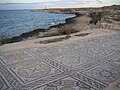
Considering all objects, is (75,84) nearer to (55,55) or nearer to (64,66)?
(64,66)

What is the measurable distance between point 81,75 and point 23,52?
1.91m

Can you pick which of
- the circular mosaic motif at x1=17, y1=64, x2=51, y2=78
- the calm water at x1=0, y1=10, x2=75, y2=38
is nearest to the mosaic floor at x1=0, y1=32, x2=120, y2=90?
the circular mosaic motif at x1=17, y1=64, x2=51, y2=78

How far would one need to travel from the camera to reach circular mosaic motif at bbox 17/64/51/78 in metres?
2.88

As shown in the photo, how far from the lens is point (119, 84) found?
2.30 m

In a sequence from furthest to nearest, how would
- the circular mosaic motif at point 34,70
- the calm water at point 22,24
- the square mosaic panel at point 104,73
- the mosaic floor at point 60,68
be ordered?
1. the calm water at point 22,24
2. the circular mosaic motif at point 34,70
3. the square mosaic panel at point 104,73
4. the mosaic floor at point 60,68

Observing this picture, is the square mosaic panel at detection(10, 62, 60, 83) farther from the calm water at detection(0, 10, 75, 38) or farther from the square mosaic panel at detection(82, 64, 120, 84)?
the calm water at detection(0, 10, 75, 38)


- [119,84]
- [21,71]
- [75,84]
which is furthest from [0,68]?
[119,84]

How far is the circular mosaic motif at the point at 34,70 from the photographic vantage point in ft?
9.44

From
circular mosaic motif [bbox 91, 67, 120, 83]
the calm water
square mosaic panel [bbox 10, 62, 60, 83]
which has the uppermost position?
square mosaic panel [bbox 10, 62, 60, 83]

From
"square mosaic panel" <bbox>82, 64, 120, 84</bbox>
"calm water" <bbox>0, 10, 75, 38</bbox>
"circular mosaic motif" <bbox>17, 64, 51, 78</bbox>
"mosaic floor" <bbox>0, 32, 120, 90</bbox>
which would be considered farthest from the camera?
"calm water" <bbox>0, 10, 75, 38</bbox>

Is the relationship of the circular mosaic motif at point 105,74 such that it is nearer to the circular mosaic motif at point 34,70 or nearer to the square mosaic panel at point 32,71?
the square mosaic panel at point 32,71

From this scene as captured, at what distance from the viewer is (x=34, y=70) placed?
10.1ft

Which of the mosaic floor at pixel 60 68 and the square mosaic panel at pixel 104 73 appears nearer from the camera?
the mosaic floor at pixel 60 68

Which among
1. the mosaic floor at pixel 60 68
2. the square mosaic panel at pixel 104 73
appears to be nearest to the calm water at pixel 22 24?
the mosaic floor at pixel 60 68
